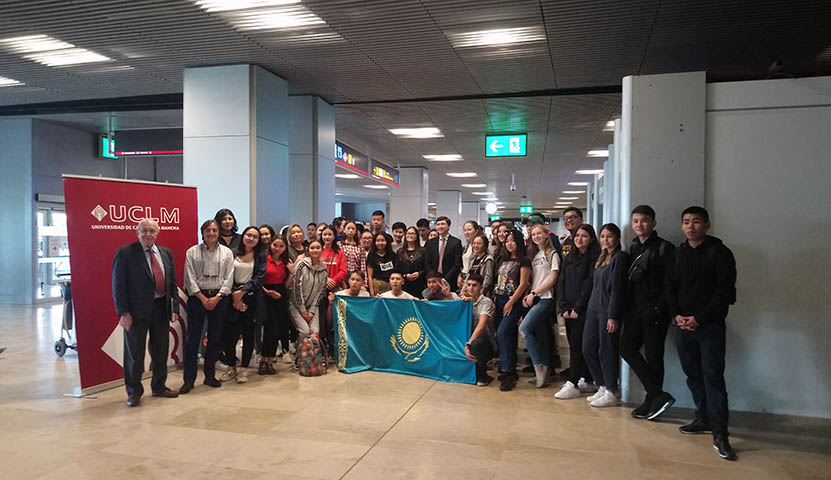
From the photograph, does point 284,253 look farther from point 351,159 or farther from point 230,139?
point 351,159

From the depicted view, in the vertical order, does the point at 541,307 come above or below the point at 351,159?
below

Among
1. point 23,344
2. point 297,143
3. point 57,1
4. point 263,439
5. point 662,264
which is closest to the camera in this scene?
point 263,439

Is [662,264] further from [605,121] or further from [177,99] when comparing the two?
[177,99]

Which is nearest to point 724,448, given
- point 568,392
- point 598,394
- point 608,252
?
point 598,394

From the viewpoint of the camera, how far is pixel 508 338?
19.4ft

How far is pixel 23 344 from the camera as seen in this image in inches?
312

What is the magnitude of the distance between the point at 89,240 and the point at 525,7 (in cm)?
509

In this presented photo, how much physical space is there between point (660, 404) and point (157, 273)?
4806 mm

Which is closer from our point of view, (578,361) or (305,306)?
(578,361)

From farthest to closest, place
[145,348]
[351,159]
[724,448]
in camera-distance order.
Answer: [351,159] < [145,348] < [724,448]

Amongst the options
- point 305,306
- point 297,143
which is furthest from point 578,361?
point 297,143


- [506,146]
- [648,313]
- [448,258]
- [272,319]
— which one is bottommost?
[272,319]

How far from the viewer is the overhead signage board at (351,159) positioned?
39.9 ft

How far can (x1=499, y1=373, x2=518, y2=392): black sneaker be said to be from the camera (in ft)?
18.8
